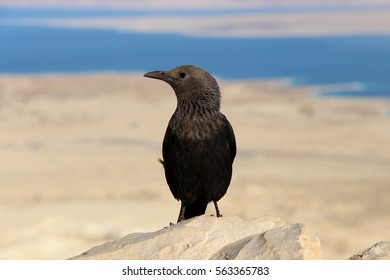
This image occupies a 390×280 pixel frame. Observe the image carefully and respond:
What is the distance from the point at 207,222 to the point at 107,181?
26.9 metres

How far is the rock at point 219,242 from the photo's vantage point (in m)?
7.40

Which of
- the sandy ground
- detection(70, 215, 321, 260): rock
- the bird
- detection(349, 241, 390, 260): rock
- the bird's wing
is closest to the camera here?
detection(70, 215, 321, 260): rock

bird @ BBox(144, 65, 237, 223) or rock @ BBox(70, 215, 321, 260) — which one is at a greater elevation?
bird @ BBox(144, 65, 237, 223)

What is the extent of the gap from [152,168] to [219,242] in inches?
1199

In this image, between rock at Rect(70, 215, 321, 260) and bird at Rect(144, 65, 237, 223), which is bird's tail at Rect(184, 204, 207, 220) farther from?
rock at Rect(70, 215, 321, 260)

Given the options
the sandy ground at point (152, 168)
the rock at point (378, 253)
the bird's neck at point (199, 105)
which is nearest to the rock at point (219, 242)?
the rock at point (378, 253)

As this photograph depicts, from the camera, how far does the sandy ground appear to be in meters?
26.4

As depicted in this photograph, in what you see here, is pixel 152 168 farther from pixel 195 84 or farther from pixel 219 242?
pixel 219 242

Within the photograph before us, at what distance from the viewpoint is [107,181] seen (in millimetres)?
35031

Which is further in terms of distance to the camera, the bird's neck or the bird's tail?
the bird's tail

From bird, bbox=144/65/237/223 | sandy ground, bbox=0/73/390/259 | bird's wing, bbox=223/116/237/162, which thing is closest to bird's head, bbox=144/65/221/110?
bird, bbox=144/65/237/223

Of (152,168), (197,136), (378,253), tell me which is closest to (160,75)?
(197,136)

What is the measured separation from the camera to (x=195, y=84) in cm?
923
